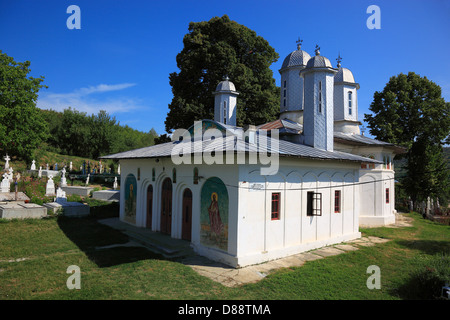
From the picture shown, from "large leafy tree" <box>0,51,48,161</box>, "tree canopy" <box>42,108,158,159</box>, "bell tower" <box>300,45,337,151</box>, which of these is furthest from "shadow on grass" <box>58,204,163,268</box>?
"tree canopy" <box>42,108,158,159</box>

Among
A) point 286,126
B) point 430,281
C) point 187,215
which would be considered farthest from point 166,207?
point 430,281

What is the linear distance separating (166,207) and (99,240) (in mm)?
3115

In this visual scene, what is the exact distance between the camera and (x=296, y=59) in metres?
18.6

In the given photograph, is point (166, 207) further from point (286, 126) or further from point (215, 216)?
point (286, 126)

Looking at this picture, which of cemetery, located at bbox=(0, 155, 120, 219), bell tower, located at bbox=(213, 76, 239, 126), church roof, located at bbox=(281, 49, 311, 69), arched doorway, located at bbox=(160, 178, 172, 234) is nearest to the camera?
arched doorway, located at bbox=(160, 178, 172, 234)

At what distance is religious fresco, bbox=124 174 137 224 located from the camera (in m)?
15.3

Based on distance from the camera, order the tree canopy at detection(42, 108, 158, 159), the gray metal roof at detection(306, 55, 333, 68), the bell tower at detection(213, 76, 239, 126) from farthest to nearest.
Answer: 1. the tree canopy at detection(42, 108, 158, 159)
2. the bell tower at detection(213, 76, 239, 126)
3. the gray metal roof at detection(306, 55, 333, 68)

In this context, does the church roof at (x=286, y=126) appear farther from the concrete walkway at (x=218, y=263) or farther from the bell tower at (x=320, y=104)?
the concrete walkway at (x=218, y=263)

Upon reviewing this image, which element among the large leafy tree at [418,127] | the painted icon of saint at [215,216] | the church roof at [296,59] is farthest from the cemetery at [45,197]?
the large leafy tree at [418,127]

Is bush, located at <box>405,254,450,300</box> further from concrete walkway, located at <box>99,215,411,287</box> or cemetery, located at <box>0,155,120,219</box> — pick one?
cemetery, located at <box>0,155,120,219</box>

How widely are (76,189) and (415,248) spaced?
23.2 m

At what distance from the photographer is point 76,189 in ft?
75.0

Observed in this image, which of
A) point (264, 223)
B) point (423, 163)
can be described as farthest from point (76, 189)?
point (423, 163)

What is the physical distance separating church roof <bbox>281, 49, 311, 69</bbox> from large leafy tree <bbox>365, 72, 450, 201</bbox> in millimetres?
11525
